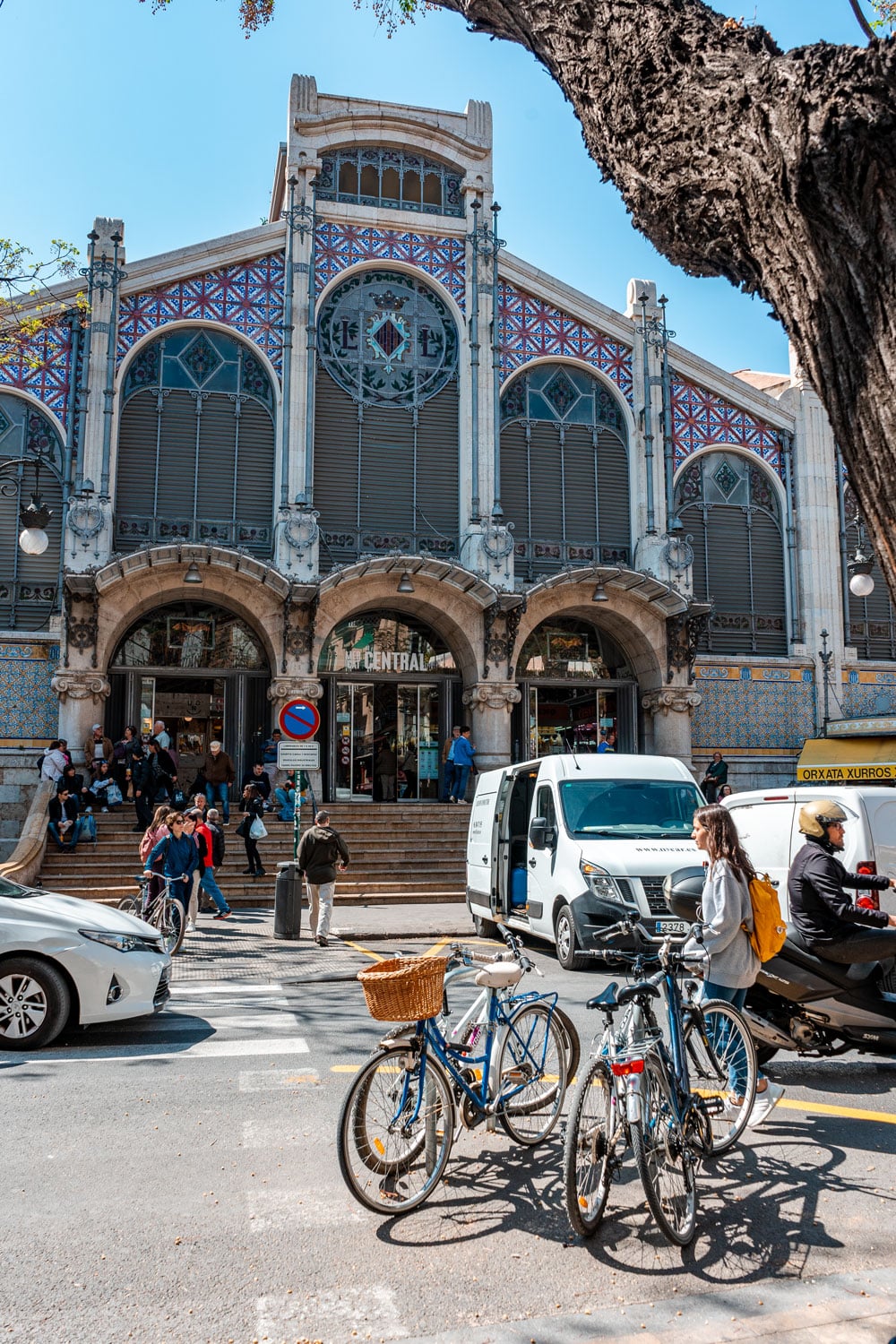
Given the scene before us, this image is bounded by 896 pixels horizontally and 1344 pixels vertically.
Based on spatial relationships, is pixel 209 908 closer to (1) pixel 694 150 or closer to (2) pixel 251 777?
(2) pixel 251 777

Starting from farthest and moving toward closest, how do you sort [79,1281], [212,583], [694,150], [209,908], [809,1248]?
[212,583] → [209,908] → [809,1248] → [79,1281] → [694,150]

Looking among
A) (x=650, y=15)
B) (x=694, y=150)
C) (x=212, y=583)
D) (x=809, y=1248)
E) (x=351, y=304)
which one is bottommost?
(x=809, y=1248)

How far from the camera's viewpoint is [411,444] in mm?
24203

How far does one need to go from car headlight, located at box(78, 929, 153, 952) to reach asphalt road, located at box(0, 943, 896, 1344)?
1.39 meters

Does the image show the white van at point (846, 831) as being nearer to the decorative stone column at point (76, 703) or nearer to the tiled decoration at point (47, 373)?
the decorative stone column at point (76, 703)

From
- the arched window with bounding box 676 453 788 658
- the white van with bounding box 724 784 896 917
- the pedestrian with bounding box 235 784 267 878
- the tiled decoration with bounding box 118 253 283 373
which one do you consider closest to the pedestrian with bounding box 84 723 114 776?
the pedestrian with bounding box 235 784 267 878

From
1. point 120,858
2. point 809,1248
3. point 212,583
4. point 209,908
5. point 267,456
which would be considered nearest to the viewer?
point 809,1248

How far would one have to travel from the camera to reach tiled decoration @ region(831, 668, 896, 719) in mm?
25484

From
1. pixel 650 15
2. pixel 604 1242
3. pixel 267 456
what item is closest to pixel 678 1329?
pixel 604 1242

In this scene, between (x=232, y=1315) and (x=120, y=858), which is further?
(x=120, y=858)

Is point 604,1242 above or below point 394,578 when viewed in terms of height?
below

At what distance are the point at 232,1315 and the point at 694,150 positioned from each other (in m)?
4.19

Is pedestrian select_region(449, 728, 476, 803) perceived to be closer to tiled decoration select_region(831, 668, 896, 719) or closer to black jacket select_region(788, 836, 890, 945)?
tiled decoration select_region(831, 668, 896, 719)

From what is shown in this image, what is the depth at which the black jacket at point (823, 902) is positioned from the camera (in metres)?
6.45
